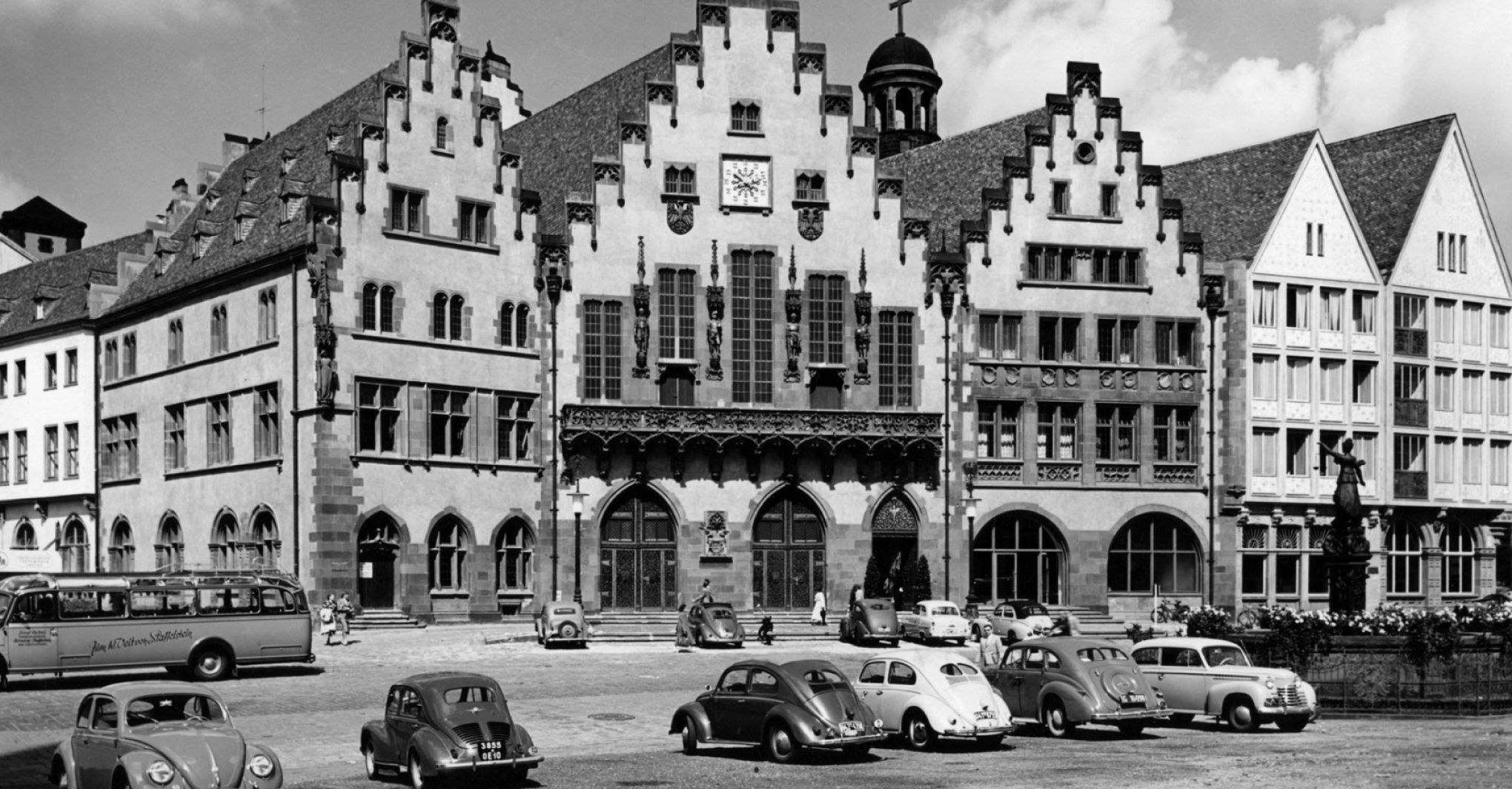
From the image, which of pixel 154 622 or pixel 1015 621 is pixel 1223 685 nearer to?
pixel 1015 621

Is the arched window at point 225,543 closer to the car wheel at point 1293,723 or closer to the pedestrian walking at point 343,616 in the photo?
the pedestrian walking at point 343,616

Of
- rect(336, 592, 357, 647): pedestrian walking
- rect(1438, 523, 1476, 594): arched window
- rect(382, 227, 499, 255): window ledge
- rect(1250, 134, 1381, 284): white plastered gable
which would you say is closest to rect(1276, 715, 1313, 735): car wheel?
rect(336, 592, 357, 647): pedestrian walking

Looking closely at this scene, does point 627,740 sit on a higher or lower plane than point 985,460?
lower

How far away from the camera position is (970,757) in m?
30.2

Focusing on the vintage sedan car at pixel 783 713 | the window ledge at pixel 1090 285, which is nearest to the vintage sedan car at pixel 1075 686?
the vintage sedan car at pixel 783 713

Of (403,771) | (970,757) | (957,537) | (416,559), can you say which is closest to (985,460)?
(957,537)

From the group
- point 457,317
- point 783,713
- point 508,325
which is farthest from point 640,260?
point 783,713

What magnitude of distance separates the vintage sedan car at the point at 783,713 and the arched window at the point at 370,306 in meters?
31.2

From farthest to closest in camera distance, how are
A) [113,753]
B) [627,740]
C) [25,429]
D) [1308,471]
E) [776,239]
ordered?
[25,429], [1308,471], [776,239], [627,740], [113,753]

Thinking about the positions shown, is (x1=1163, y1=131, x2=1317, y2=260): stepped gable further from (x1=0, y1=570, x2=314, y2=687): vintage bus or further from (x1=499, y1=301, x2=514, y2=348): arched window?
A: (x1=0, y1=570, x2=314, y2=687): vintage bus

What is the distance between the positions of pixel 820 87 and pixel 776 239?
539 centimetres

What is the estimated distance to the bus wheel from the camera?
42031 mm

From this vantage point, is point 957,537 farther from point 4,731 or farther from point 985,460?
point 4,731

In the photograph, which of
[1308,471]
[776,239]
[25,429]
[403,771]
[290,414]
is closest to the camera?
[403,771]
